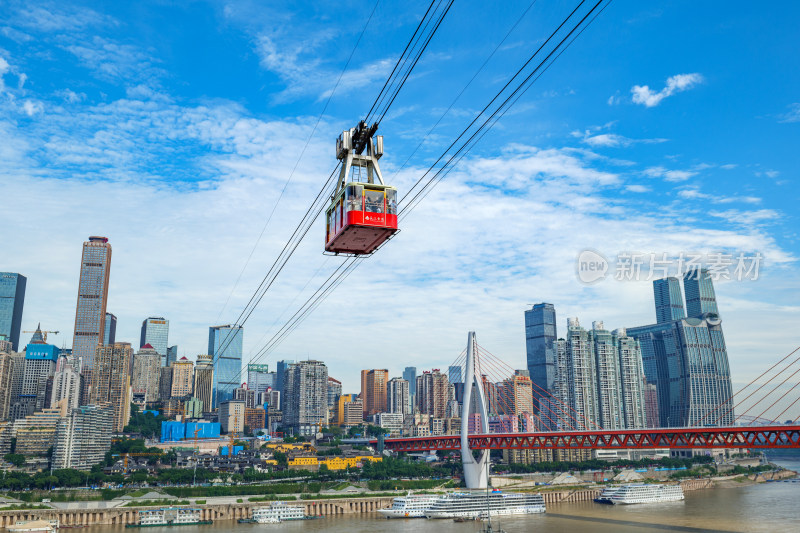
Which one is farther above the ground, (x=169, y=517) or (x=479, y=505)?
(x=479, y=505)

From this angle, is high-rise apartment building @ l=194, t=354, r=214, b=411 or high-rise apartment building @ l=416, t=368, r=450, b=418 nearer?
high-rise apartment building @ l=416, t=368, r=450, b=418

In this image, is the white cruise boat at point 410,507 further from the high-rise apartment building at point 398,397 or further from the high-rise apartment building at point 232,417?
the high-rise apartment building at point 398,397

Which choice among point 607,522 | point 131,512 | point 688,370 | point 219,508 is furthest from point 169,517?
point 688,370

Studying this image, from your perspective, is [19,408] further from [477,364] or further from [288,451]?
[477,364]

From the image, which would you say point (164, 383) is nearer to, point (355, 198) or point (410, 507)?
point (410, 507)

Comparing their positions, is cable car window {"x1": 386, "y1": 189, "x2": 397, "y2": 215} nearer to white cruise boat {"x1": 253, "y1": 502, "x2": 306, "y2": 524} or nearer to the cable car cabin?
the cable car cabin

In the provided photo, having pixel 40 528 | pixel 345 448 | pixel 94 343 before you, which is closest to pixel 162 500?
pixel 40 528

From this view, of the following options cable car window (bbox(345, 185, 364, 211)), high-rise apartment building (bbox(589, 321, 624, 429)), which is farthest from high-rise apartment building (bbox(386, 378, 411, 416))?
cable car window (bbox(345, 185, 364, 211))
